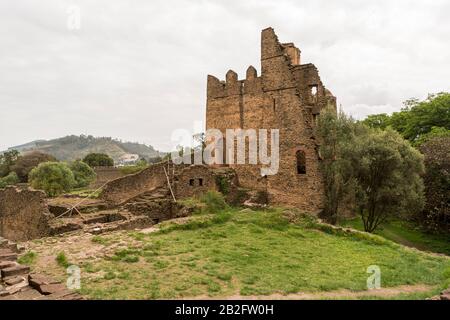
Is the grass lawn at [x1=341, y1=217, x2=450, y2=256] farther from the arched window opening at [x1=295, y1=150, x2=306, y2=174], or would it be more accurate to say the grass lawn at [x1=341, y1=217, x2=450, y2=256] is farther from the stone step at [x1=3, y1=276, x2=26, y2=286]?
the stone step at [x1=3, y1=276, x2=26, y2=286]

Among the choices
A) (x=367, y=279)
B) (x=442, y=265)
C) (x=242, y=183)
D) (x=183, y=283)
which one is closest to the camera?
(x=183, y=283)

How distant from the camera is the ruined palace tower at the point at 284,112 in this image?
2030cm

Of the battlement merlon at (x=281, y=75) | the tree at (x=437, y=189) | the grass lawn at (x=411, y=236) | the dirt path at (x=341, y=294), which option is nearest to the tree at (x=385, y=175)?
the grass lawn at (x=411, y=236)

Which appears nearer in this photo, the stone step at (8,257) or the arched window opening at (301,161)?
the stone step at (8,257)

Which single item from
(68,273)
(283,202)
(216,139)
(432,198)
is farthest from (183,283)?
(432,198)

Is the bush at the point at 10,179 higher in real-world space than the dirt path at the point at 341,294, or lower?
higher

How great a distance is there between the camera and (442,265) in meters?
13.0

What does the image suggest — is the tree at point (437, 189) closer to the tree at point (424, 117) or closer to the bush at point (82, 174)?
the tree at point (424, 117)

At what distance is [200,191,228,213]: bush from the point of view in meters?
19.0

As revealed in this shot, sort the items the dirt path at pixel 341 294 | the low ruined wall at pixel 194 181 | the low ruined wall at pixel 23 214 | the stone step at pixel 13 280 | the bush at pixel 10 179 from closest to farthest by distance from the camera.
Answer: the stone step at pixel 13 280 → the dirt path at pixel 341 294 → the low ruined wall at pixel 23 214 → the low ruined wall at pixel 194 181 → the bush at pixel 10 179

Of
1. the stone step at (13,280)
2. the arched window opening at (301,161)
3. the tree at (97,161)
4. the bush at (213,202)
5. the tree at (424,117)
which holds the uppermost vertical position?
the tree at (424,117)

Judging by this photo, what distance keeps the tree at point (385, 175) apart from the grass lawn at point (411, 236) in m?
2.85

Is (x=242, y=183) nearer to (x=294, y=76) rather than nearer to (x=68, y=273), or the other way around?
(x=294, y=76)
